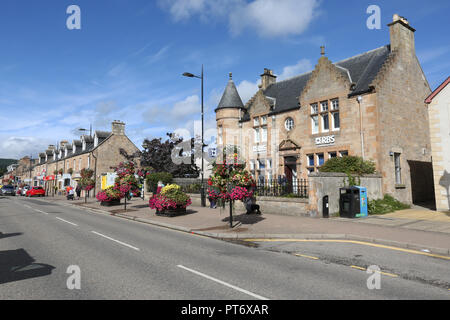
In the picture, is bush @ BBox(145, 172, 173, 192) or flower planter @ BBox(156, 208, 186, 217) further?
bush @ BBox(145, 172, 173, 192)

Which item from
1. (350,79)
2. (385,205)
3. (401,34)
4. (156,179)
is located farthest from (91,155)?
(401,34)

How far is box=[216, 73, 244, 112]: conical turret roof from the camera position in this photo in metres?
27.2

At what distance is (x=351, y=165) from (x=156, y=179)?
56.1ft

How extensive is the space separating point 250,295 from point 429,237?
7.54 m

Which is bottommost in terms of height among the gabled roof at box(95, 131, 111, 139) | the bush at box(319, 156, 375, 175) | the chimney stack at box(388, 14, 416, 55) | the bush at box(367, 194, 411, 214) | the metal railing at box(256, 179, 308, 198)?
the bush at box(367, 194, 411, 214)

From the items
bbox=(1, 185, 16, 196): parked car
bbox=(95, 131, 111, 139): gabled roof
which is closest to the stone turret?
bbox=(95, 131, 111, 139): gabled roof

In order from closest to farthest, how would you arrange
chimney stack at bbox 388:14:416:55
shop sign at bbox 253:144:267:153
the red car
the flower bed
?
chimney stack at bbox 388:14:416:55, the flower bed, shop sign at bbox 253:144:267:153, the red car

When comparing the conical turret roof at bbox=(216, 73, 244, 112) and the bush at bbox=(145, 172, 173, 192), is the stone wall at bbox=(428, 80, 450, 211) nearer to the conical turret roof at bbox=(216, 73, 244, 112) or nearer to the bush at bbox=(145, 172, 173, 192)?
the conical turret roof at bbox=(216, 73, 244, 112)

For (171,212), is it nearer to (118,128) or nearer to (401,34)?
(401,34)

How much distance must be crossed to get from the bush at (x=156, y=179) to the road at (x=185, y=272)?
16934mm

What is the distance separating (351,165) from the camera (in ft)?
56.4

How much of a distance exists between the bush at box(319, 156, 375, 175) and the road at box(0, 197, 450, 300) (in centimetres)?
951

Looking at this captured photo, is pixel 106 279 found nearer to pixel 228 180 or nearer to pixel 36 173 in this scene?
pixel 228 180
